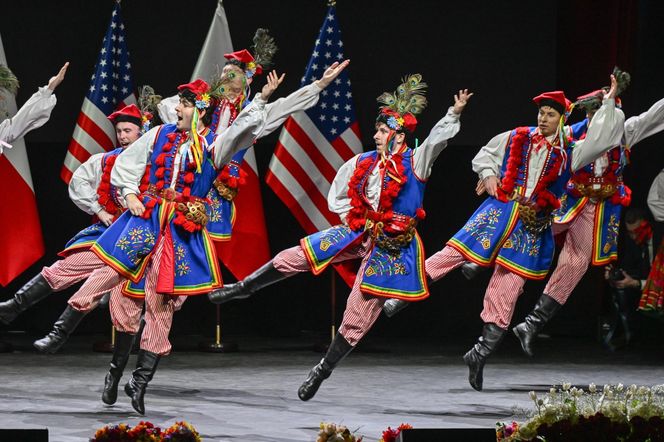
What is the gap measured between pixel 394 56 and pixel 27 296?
328 centimetres

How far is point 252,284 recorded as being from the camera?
651 cm

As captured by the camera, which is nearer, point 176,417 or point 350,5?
point 176,417

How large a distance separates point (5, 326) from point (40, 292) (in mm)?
2365

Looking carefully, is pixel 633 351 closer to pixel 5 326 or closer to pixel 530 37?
pixel 530 37

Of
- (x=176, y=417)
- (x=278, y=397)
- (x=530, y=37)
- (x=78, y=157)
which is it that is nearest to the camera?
(x=176, y=417)

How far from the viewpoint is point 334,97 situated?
8562 millimetres

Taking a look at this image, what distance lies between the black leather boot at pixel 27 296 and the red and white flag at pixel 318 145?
6.81ft

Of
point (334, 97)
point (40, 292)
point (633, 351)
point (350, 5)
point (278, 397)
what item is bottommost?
point (633, 351)

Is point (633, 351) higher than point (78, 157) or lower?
lower

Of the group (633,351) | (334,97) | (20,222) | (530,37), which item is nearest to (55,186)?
(20,222)

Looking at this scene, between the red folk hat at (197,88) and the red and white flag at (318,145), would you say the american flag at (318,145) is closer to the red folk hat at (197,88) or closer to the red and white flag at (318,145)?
the red and white flag at (318,145)

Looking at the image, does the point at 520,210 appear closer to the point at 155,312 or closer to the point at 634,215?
the point at 155,312

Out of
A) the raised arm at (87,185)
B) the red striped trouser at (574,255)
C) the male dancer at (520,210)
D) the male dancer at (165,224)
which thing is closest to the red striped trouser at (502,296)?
the male dancer at (520,210)

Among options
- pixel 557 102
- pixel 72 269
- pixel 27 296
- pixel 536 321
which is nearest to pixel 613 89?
pixel 557 102
